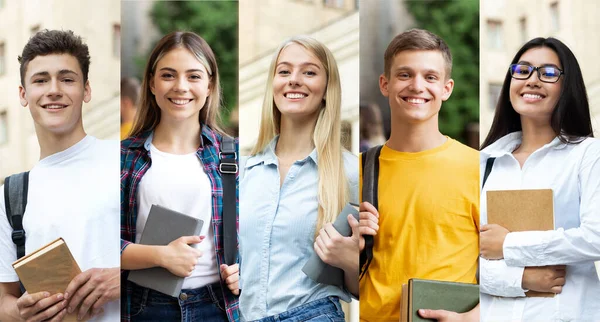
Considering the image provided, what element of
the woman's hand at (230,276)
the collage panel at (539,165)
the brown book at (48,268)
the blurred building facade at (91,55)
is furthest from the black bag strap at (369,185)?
the brown book at (48,268)

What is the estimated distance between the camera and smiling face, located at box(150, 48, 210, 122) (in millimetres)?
6109

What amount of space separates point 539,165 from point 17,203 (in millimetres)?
3507

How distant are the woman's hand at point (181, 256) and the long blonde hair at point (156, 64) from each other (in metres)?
0.77

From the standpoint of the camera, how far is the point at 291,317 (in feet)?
19.9

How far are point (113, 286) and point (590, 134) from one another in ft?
11.2

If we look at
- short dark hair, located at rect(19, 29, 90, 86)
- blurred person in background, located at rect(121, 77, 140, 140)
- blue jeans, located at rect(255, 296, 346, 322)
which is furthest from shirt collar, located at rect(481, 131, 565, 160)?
short dark hair, located at rect(19, 29, 90, 86)

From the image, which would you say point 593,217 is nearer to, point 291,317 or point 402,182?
point 402,182

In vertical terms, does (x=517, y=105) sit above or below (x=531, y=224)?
above

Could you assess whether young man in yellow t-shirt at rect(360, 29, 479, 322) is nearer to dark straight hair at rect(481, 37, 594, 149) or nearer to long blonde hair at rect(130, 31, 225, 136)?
dark straight hair at rect(481, 37, 594, 149)

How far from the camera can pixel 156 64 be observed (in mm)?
6137

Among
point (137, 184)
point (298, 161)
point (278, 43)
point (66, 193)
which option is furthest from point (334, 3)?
point (66, 193)

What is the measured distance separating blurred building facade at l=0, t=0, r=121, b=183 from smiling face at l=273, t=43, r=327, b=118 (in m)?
1.06

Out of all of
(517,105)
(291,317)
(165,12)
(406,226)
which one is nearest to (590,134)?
(517,105)

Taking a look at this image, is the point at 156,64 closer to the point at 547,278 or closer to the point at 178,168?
the point at 178,168
